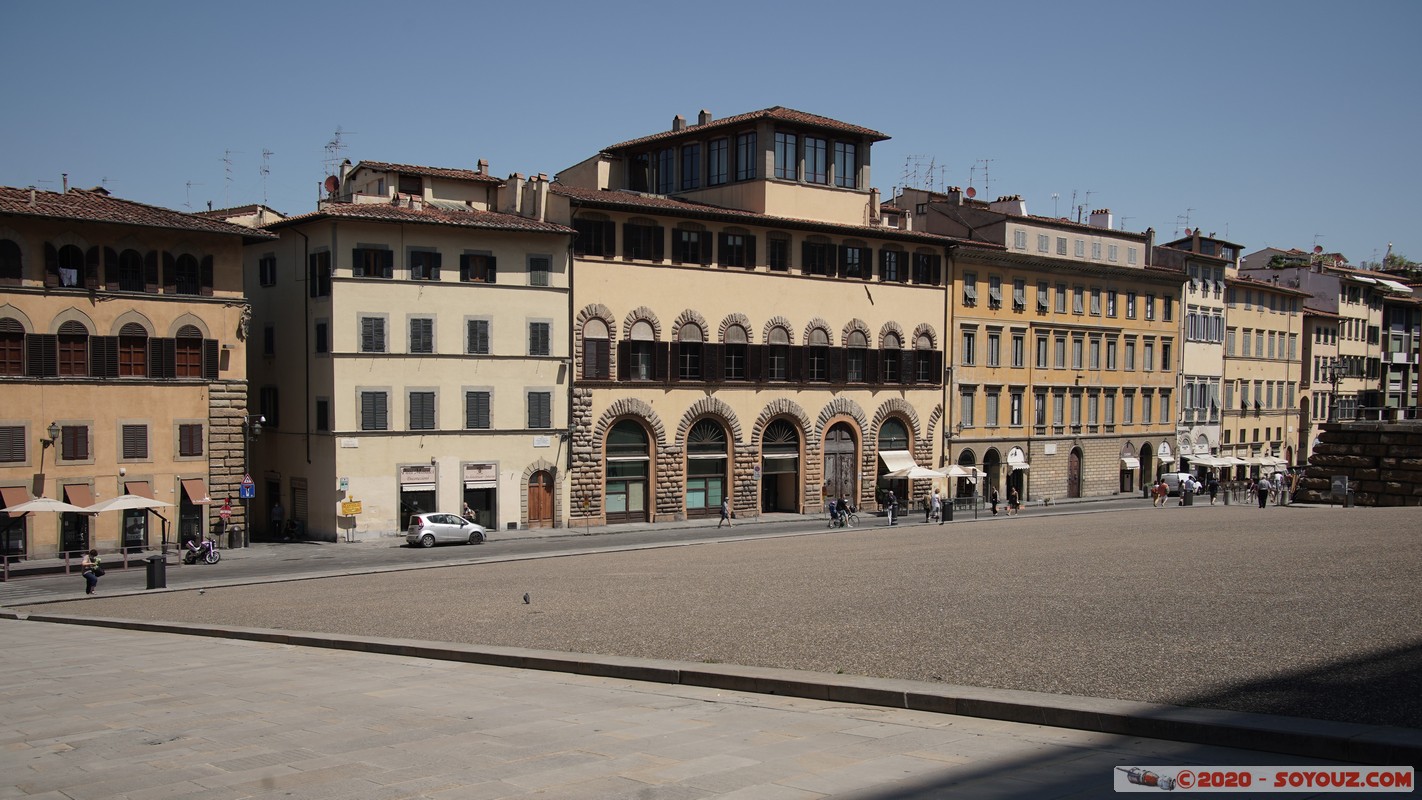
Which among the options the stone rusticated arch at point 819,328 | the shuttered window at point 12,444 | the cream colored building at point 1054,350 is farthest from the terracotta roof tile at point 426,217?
the cream colored building at point 1054,350

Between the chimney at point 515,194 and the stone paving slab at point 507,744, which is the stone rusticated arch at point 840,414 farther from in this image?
the stone paving slab at point 507,744

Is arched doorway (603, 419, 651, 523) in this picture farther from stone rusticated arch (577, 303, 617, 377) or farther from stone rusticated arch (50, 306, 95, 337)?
stone rusticated arch (50, 306, 95, 337)

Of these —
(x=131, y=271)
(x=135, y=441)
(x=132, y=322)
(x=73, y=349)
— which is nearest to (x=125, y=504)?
(x=135, y=441)

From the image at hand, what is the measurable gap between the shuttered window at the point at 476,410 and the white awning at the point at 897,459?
21.0 metres

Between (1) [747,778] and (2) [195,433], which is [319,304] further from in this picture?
(1) [747,778]

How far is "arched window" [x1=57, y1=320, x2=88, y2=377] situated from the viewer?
4066cm

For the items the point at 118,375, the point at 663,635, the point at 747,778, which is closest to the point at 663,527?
the point at 118,375

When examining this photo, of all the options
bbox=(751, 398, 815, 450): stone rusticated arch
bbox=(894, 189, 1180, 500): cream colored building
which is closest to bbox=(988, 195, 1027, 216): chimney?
bbox=(894, 189, 1180, 500): cream colored building

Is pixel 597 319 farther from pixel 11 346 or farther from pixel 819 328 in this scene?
pixel 11 346

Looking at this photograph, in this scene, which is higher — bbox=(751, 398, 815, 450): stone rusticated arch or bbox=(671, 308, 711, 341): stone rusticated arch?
bbox=(671, 308, 711, 341): stone rusticated arch

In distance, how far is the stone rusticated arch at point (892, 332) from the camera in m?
60.8

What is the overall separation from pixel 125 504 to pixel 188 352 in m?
6.60

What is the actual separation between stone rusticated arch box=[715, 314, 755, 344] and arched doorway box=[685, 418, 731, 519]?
3825 millimetres

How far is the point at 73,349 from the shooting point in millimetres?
40875
